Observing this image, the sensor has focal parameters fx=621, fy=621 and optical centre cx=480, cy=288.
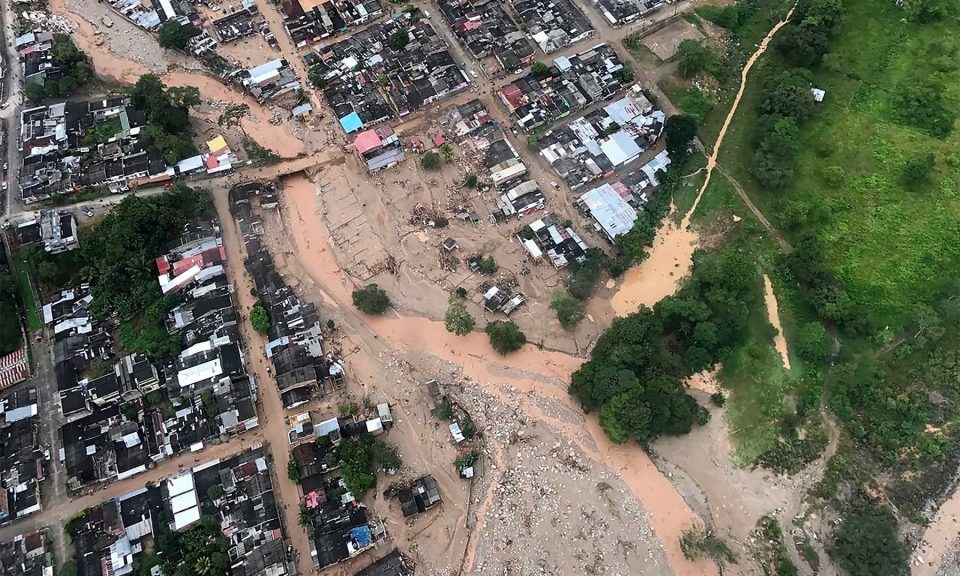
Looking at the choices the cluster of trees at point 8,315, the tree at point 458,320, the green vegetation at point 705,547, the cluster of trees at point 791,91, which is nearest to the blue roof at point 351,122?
the tree at point 458,320

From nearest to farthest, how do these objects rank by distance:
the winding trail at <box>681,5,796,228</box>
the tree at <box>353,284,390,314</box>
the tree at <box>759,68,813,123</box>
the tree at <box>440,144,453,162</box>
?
the tree at <box>353,284,390,314</box> → the winding trail at <box>681,5,796,228</box> → the tree at <box>440,144,453,162</box> → the tree at <box>759,68,813,123</box>

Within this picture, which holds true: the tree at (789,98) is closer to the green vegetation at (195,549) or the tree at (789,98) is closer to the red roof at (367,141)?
the red roof at (367,141)

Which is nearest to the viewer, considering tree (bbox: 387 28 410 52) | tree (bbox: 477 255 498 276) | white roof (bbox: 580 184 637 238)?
tree (bbox: 477 255 498 276)

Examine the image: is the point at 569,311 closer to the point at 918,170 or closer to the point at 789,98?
the point at 789,98

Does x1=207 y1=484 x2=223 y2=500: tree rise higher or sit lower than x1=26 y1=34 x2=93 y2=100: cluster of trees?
lower

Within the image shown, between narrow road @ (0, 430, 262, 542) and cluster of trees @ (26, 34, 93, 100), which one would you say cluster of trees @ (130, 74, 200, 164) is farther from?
narrow road @ (0, 430, 262, 542)

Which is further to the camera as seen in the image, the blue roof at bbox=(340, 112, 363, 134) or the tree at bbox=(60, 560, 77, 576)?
the blue roof at bbox=(340, 112, 363, 134)

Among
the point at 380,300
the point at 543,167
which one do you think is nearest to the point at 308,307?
the point at 380,300

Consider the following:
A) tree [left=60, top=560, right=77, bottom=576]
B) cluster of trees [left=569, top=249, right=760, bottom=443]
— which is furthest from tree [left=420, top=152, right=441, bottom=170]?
tree [left=60, top=560, right=77, bottom=576]
